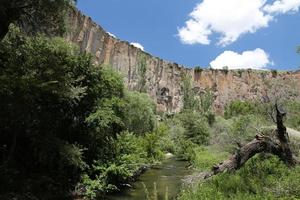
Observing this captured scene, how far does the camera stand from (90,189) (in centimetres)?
1872

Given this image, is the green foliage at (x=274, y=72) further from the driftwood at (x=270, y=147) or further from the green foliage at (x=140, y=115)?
the driftwood at (x=270, y=147)

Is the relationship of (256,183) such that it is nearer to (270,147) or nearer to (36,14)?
(270,147)

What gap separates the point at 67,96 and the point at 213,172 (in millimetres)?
6998

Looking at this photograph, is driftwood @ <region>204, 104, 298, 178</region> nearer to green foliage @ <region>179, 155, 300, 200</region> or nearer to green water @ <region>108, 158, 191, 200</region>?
green foliage @ <region>179, 155, 300, 200</region>

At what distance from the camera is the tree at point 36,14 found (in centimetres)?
1739

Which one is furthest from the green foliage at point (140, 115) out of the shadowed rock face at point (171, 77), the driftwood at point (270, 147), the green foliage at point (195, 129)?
the shadowed rock face at point (171, 77)

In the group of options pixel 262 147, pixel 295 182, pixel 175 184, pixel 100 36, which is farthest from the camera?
pixel 100 36

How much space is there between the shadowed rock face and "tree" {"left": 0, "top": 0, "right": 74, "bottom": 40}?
2365 inches

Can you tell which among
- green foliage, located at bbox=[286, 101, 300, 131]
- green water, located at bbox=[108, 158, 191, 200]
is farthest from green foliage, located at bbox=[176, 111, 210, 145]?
green foliage, located at bbox=[286, 101, 300, 131]

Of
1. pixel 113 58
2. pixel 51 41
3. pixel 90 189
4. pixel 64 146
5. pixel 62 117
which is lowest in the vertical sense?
pixel 90 189

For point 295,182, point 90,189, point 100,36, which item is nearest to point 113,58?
point 100,36

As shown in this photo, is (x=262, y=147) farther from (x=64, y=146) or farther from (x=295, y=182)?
(x=64, y=146)

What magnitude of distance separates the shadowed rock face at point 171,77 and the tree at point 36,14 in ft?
197

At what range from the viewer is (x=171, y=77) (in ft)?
334
